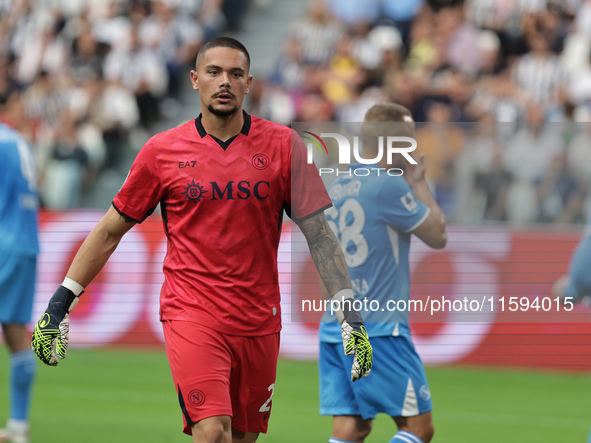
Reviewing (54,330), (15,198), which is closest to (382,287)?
(54,330)

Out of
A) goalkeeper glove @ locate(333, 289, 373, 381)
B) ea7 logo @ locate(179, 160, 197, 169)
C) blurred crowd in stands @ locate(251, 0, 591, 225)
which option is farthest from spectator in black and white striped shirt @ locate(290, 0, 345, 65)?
goalkeeper glove @ locate(333, 289, 373, 381)

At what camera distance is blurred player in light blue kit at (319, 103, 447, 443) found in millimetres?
5223

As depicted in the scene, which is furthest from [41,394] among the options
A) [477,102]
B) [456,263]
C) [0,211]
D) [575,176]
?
Result: [477,102]

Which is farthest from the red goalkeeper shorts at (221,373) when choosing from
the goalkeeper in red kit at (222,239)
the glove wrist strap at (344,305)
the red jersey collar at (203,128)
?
the red jersey collar at (203,128)

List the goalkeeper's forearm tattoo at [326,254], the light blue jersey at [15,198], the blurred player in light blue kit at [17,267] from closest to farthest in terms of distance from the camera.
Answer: the goalkeeper's forearm tattoo at [326,254]
the blurred player in light blue kit at [17,267]
the light blue jersey at [15,198]

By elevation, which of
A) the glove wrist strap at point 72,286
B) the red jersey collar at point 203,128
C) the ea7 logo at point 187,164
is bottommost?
the glove wrist strap at point 72,286

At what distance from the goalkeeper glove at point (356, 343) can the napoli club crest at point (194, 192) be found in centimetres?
88

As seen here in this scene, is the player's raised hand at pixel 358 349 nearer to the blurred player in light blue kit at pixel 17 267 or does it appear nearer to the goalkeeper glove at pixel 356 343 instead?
the goalkeeper glove at pixel 356 343

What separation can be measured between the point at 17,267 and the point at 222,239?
11.3 feet

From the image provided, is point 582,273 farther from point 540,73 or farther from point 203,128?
point 540,73

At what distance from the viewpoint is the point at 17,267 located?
24.5 feet

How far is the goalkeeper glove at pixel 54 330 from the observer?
4465mm

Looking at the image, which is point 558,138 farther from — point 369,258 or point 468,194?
point 369,258

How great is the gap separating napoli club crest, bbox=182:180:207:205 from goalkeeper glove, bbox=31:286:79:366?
0.75 meters
